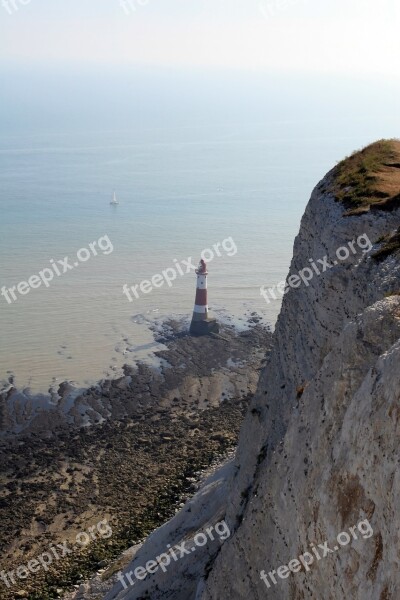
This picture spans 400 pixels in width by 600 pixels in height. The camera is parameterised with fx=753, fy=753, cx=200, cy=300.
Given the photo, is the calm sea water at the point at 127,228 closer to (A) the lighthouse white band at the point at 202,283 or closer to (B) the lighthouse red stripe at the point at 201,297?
(B) the lighthouse red stripe at the point at 201,297

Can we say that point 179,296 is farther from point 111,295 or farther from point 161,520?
point 161,520

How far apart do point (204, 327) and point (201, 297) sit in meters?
2.25

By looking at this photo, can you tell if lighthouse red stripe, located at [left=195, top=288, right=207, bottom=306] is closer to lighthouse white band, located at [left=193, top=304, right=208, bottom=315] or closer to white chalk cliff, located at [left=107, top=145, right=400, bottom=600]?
lighthouse white band, located at [left=193, top=304, right=208, bottom=315]

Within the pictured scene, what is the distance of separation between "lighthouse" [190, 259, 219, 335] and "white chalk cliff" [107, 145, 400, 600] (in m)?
30.2

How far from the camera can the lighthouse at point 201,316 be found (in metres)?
51.7

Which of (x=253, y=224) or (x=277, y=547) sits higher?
(x=253, y=224)

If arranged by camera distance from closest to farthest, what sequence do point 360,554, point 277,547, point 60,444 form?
1. point 360,554
2. point 277,547
3. point 60,444

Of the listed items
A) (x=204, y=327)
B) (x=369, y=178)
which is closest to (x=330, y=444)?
(x=369, y=178)

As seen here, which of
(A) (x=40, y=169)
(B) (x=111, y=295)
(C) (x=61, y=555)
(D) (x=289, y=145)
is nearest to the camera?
(C) (x=61, y=555)

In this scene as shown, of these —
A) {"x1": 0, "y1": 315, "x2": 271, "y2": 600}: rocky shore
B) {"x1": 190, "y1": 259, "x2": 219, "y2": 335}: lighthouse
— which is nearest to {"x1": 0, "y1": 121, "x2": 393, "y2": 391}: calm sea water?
{"x1": 190, "y1": 259, "x2": 219, "y2": 335}: lighthouse

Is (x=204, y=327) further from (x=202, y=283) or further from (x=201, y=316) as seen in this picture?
(x=202, y=283)

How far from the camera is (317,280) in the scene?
1825 cm

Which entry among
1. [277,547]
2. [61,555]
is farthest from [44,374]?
[277,547]

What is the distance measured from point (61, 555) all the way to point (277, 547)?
52.5 ft
